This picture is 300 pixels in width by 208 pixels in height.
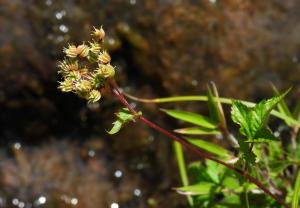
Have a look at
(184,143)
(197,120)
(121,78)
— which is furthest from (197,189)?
(121,78)

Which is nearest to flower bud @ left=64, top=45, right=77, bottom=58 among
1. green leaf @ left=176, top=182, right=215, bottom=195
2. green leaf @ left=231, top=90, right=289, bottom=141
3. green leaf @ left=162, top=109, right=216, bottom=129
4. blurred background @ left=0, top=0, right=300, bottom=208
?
green leaf @ left=231, top=90, right=289, bottom=141

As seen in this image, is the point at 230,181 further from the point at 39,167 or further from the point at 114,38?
the point at 39,167

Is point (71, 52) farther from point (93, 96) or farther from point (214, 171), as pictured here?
point (214, 171)

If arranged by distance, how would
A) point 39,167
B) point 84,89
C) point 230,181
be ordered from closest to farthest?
point 84,89 → point 230,181 → point 39,167

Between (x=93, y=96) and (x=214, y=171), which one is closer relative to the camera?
(x=93, y=96)

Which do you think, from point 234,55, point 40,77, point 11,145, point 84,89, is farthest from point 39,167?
point 84,89

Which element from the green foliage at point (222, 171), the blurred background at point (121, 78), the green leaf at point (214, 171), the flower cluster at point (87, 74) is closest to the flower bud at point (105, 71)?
the flower cluster at point (87, 74)
